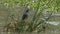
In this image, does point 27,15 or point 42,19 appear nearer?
point 42,19

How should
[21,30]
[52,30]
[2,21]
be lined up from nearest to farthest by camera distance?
[21,30]
[52,30]
[2,21]

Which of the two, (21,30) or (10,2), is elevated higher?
(10,2)

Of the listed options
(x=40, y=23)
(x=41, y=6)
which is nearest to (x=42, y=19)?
(x=40, y=23)

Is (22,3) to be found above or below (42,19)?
above

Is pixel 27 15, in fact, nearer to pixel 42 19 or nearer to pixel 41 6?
pixel 42 19

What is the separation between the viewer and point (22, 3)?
30.3 ft

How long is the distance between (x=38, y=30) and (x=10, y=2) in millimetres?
2040

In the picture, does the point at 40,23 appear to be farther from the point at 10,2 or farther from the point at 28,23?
the point at 10,2

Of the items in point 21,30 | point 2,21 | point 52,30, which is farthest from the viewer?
point 2,21

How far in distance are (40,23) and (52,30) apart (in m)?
0.85

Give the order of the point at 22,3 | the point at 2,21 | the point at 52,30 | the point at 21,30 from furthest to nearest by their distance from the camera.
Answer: the point at 2,21, the point at 52,30, the point at 21,30, the point at 22,3

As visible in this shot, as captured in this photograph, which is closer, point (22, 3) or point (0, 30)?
point (22, 3)

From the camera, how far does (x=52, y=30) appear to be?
1107 cm

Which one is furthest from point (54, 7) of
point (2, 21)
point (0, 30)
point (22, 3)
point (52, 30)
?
point (2, 21)
